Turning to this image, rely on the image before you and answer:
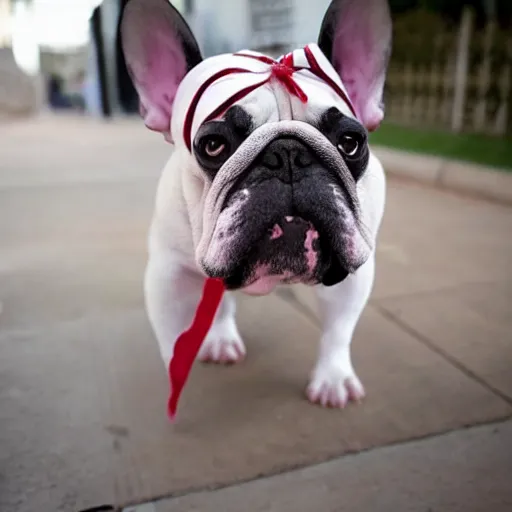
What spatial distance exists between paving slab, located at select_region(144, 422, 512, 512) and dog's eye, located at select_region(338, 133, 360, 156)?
478mm

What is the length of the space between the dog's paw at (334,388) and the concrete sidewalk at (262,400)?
0.07 ft

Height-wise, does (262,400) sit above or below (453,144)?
above

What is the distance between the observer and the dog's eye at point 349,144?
2.61 ft

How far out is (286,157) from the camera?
0.75 metres

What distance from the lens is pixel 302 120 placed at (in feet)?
2.60

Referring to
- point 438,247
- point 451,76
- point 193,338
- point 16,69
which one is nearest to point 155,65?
point 193,338

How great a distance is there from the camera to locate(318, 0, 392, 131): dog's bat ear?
2.94ft

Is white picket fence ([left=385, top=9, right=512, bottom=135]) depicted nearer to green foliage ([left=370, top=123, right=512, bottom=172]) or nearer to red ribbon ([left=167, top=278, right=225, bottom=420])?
green foliage ([left=370, top=123, right=512, bottom=172])

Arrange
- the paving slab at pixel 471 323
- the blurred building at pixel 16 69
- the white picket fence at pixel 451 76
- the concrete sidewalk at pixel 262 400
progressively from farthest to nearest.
A: the blurred building at pixel 16 69, the white picket fence at pixel 451 76, the paving slab at pixel 471 323, the concrete sidewalk at pixel 262 400

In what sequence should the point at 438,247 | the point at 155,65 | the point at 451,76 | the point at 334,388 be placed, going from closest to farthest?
the point at 155,65
the point at 334,388
the point at 438,247
the point at 451,76

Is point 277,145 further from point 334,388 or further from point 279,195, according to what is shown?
point 334,388

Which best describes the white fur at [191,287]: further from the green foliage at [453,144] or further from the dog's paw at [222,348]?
the green foliage at [453,144]

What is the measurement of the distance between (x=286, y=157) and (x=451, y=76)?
5.07 meters

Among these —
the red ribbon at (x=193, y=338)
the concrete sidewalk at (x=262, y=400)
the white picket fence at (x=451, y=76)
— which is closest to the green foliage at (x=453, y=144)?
the white picket fence at (x=451, y=76)
